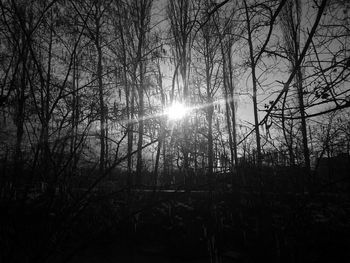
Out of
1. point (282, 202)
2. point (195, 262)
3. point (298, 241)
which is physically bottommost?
point (195, 262)

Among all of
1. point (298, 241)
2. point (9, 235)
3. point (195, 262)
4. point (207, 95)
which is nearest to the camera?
point (9, 235)

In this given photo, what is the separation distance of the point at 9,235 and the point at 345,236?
13.6ft

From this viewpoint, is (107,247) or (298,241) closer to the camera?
(298,241)

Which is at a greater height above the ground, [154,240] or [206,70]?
[206,70]

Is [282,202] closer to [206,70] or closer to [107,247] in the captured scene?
[107,247]

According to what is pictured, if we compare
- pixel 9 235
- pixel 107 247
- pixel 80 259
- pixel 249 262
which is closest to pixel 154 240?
pixel 107 247

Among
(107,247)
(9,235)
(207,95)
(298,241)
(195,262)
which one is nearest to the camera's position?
(9,235)

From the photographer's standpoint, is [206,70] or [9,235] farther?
[206,70]

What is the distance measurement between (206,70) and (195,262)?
11.1m

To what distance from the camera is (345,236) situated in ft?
11.2

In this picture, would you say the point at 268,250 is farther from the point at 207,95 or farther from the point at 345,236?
the point at 207,95

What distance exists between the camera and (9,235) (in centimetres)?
88

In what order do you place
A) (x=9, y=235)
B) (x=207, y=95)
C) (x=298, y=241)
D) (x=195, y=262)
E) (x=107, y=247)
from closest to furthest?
(x=9, y=235) < (x=298, y=241) < (x=195, y=262) < (x=107, y=247) < (x=207, y=95)

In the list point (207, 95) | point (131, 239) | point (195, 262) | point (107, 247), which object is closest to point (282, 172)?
point (195, 262)
